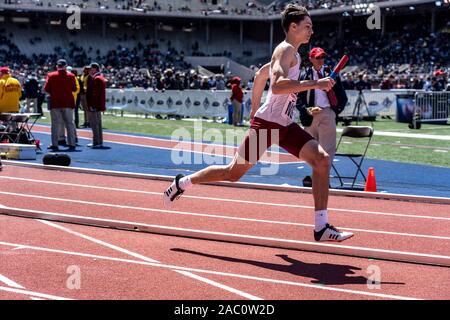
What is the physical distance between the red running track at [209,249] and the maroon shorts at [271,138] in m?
0.91

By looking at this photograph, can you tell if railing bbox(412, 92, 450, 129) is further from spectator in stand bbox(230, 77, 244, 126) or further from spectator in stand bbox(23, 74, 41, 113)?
spectator in stand bbox(23, 74, 41, 113)

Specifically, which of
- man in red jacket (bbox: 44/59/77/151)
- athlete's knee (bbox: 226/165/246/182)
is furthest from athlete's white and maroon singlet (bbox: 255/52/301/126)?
man in red jacket (bbox: 44/59/77/151)

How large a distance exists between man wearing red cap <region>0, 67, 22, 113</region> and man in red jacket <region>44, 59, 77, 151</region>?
75cm

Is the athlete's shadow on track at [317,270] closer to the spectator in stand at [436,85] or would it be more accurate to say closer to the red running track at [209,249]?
the red running track at [209,249]

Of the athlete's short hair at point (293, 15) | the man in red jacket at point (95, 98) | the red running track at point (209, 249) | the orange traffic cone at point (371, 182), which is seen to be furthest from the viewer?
the man in red jacket at point (95, 98)

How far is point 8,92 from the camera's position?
15.8 metres

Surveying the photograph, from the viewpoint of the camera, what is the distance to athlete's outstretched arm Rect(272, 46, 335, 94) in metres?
6.14

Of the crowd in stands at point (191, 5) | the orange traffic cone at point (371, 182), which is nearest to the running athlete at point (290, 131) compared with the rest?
the orange traffic cone at point (371, 182)

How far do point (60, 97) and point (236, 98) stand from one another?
9376 mm

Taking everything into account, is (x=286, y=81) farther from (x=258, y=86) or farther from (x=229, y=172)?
(x=229, y=172)

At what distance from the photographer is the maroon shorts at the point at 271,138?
6590 millimetres
